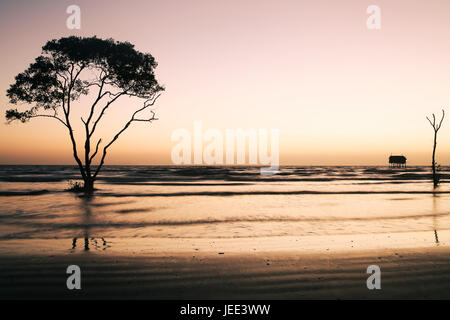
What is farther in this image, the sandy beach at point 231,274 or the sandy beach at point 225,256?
the sandy beach at point 225,256

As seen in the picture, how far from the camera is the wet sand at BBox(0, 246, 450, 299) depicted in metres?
5.00

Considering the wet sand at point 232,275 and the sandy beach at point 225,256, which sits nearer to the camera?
the wet sand at point 232,275

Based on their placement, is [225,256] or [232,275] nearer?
[232,275]

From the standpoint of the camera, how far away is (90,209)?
674 inches

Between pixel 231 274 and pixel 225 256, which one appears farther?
pixel 225 256

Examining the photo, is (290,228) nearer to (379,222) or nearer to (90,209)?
(379,222)

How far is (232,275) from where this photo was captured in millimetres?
5895

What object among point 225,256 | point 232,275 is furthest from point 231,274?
point 225,256

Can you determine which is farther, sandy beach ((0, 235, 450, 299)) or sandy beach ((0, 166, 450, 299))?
sandy beach ((0, 166, 450, 299))

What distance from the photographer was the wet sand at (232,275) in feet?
16.4

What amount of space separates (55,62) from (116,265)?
25.7 m

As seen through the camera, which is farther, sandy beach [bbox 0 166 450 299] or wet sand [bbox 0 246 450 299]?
sandy beach [bbox 0 166 450 299]

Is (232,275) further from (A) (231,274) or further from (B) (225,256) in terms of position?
(B) (225,256)
